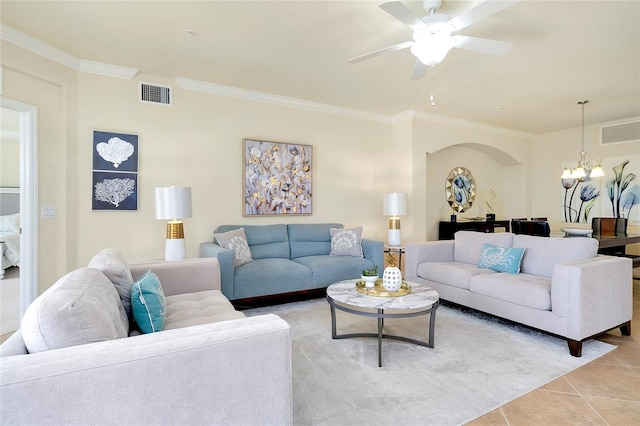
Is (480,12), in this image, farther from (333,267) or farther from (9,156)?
(9,156)

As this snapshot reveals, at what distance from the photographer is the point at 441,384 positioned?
205cm

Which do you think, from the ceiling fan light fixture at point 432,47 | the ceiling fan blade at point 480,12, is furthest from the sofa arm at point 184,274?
the ceiling fan blade at point 480,12

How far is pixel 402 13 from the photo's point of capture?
2.02 meters

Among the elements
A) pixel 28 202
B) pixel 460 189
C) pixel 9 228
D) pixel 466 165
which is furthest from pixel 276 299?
pixel 9 228

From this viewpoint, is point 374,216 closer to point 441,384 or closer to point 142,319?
point 441,384

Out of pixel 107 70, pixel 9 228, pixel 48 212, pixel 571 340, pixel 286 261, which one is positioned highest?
pixel 107 70

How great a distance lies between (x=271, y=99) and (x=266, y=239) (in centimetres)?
190

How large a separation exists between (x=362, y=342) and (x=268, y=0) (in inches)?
106

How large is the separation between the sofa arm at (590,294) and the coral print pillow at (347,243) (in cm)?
217

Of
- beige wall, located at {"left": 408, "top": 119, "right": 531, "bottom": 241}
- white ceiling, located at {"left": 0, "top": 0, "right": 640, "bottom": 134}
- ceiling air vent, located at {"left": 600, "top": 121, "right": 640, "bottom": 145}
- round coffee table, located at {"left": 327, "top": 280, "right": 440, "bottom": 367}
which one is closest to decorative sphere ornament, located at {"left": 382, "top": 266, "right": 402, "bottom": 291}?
round coffee table, located at {"left": 327, "top": 280, "right": 440, "bottom": 367}

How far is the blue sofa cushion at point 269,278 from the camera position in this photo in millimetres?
3420

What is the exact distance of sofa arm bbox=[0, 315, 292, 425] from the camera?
0.92 m

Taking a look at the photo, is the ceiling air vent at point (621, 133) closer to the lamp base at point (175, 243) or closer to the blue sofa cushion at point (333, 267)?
the blue sofa cushion at point (333, 267)

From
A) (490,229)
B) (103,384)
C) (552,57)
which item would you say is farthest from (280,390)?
(490,229)
